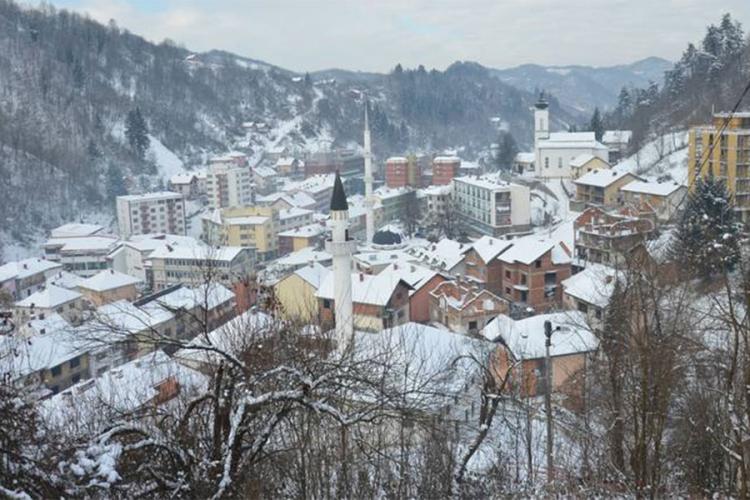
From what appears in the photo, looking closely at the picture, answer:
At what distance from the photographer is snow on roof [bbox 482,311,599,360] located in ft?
33.7

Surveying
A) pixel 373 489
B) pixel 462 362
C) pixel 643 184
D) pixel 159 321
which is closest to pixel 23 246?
pixel 159 321

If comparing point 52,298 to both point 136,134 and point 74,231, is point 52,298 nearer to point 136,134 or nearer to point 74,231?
point 74,231

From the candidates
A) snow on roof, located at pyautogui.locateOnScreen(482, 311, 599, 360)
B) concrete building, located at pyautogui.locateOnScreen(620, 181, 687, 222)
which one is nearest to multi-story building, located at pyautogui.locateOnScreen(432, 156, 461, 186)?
concrete building, located at pyautogui.locateOnScreen(620, 181, 687, 222)

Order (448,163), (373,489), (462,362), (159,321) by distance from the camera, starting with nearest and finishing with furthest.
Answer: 1. (373,489)
2. (462,362)
3. (159,321)
4. (448,163)

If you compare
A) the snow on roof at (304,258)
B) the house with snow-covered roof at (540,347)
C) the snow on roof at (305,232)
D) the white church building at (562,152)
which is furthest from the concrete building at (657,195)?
the snow on roof at (305,232)

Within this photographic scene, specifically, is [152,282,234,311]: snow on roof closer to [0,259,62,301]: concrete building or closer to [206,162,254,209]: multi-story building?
[0,259,62,301]: concrete building

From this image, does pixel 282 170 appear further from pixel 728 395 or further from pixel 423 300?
pixel 728 395

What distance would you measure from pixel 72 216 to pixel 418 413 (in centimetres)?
3356

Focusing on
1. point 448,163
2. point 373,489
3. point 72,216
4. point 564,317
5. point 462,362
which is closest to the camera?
point 373,489

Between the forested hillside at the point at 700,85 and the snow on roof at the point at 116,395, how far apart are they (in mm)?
23660

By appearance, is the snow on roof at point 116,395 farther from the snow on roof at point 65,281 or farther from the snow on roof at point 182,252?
the snow on roof at point 182,252

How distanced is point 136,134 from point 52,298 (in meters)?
27.1

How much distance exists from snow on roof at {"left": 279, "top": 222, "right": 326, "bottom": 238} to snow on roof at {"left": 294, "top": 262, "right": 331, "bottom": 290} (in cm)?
951

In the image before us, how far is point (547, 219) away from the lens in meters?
26.1
